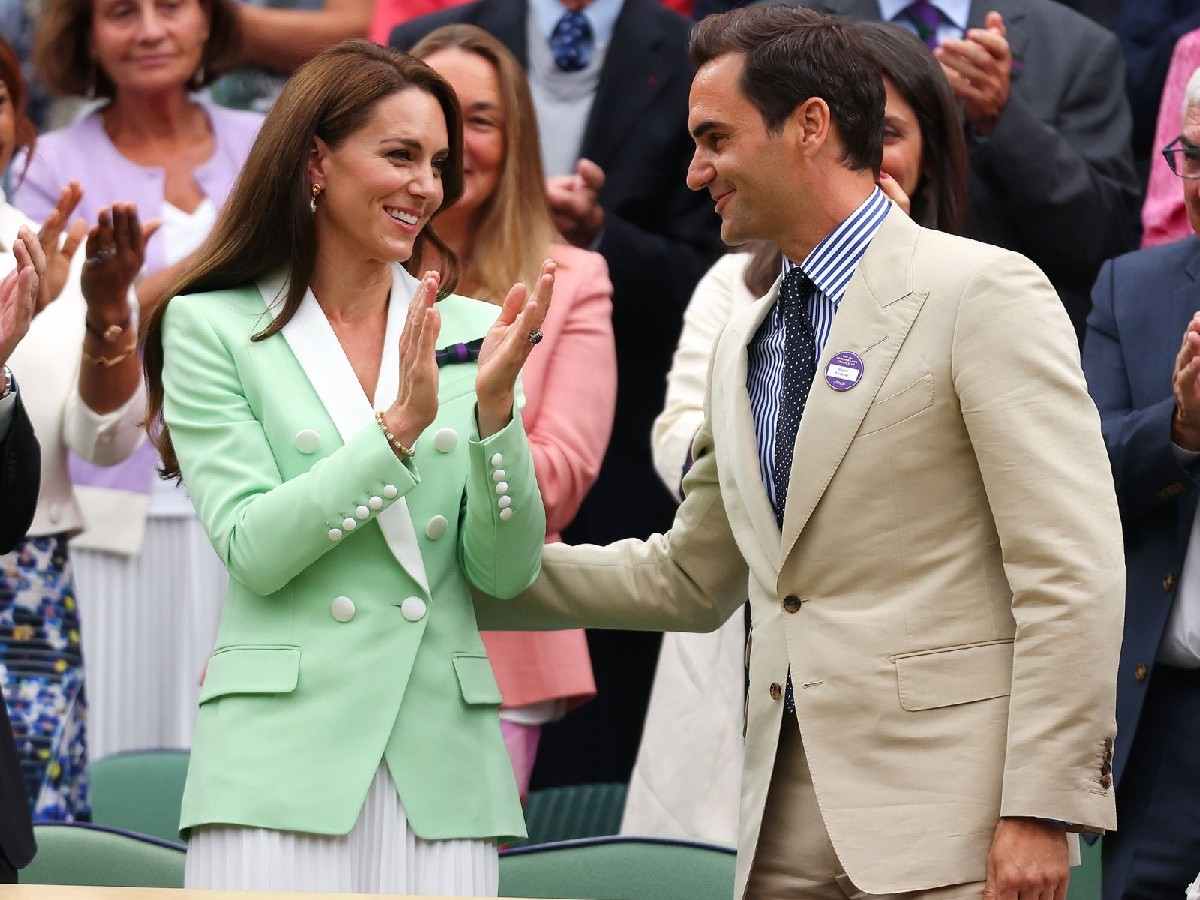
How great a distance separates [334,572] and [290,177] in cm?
67

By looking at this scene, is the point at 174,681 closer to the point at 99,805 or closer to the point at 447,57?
the point at 99,805

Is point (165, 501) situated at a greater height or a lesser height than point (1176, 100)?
lesser

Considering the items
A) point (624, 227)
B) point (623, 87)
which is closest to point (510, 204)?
point (624, 227)

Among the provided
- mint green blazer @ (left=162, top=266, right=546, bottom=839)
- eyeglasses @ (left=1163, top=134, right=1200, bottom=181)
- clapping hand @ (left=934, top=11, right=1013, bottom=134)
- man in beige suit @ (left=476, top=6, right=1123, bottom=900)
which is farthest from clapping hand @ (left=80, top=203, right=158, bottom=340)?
eyeglasses @ (left=1163, top=134, right=1200, bottom=181)

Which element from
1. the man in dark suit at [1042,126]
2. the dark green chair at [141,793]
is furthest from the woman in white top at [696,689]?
the dark green chair at [141,793]

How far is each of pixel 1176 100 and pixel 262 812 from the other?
311cm

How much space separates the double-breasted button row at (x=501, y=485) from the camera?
3.37 metres

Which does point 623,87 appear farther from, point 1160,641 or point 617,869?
point 617,869

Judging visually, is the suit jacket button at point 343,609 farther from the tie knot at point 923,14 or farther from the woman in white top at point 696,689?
the tie knot at point 923,14

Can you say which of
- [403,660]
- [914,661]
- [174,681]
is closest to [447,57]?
[174,681]

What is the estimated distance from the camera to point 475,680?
3469 mm

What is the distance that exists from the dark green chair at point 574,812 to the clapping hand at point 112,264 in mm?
1494

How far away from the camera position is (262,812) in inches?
129

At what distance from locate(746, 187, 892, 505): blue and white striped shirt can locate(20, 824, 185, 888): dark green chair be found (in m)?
1.33
